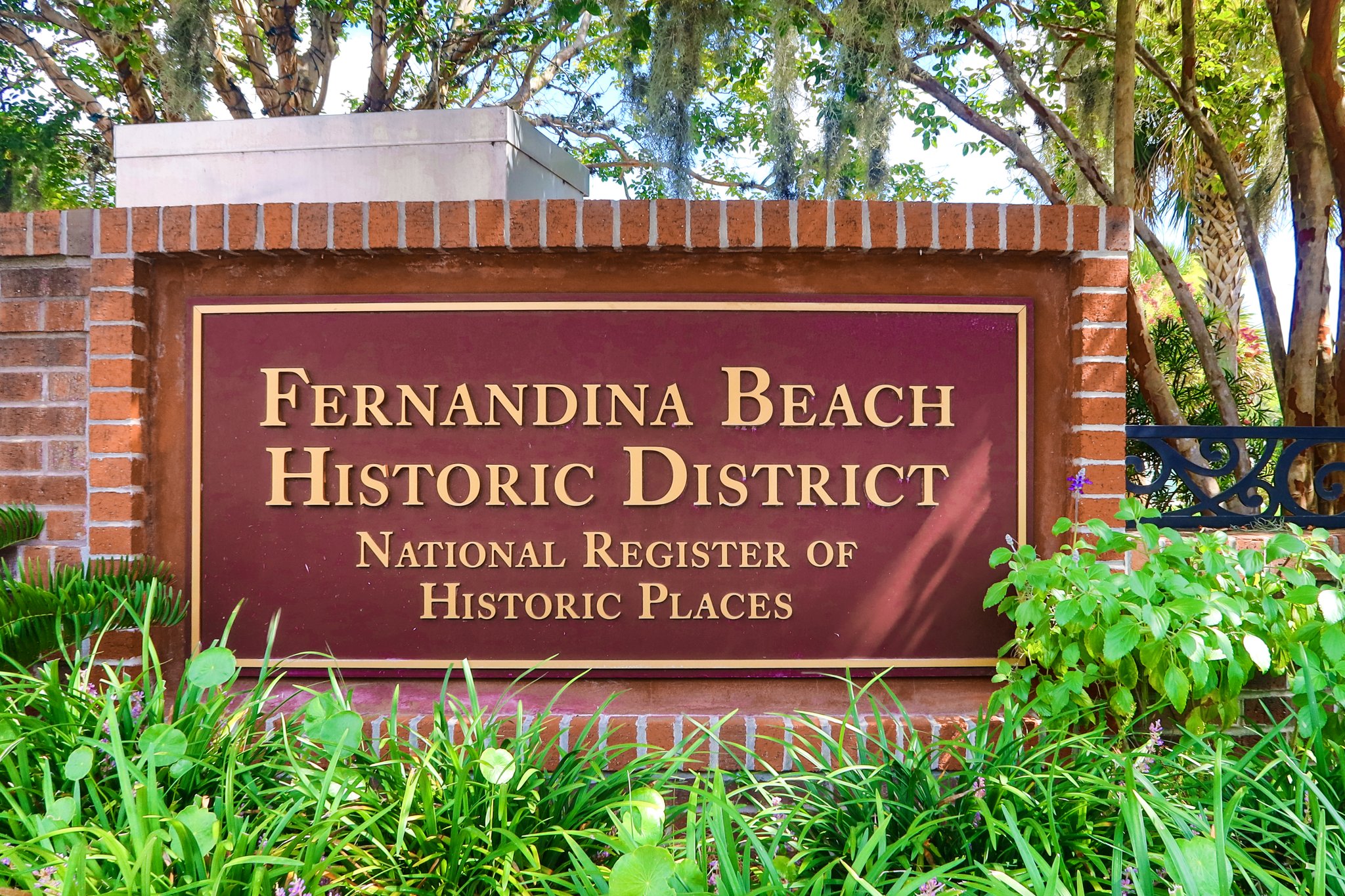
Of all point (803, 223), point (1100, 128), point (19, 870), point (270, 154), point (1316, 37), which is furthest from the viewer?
point (1100, 128)

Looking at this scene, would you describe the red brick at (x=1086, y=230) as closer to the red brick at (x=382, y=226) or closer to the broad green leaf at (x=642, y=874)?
the red brick at (x=382, y=226)

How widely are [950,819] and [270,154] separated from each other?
2.76m

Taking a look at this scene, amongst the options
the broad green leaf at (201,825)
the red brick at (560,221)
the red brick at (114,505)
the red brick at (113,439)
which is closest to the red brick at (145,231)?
the red brick at (113,439)

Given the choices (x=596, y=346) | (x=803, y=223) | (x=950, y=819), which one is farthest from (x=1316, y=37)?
(x=950, y=819)

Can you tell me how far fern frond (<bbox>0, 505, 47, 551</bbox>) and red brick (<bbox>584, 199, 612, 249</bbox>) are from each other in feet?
6.18

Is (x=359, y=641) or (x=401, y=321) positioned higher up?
(x=401, y=321)

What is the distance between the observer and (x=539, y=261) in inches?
105

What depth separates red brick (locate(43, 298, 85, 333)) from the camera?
271 centimetres

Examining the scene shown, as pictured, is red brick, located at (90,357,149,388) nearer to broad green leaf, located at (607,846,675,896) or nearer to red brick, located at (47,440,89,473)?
red brick, located at (47,440,89,473)

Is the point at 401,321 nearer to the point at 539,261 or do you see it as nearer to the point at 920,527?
the point at 539,261

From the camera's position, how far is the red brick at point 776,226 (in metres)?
2.59

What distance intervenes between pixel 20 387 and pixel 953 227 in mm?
2918

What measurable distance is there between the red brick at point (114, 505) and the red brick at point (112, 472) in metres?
0.03

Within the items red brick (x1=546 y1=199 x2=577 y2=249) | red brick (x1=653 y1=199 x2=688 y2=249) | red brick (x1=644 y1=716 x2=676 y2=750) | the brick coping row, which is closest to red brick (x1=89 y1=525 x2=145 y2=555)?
the brick coping row
